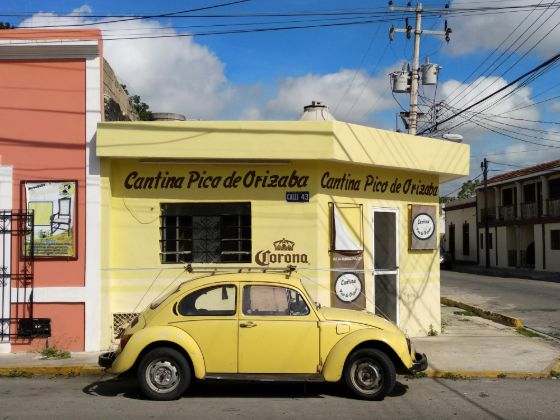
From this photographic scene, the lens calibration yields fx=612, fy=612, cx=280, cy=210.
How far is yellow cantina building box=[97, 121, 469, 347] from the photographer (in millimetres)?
10438

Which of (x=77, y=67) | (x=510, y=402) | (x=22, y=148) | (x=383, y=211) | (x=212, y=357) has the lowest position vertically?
(x=510, y=402)

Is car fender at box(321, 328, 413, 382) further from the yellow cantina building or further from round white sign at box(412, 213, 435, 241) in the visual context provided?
round white sign at box(412, 213, 435, 241)

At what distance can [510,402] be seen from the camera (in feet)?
24.0

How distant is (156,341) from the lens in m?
7.15

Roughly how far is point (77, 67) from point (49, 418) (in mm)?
6308

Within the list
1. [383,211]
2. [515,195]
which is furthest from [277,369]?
[515,195]

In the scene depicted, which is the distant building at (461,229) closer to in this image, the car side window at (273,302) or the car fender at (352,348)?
the car fender at (352,348)

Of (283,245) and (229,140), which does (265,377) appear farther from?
(229,140)

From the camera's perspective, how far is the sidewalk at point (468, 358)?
8.91 meters

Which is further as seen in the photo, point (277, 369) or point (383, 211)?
point (383, 211)

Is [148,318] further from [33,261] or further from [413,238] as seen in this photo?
[413,238]

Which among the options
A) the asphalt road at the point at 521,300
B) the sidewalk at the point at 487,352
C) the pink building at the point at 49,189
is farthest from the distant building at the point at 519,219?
the pink building at the point at 49,189

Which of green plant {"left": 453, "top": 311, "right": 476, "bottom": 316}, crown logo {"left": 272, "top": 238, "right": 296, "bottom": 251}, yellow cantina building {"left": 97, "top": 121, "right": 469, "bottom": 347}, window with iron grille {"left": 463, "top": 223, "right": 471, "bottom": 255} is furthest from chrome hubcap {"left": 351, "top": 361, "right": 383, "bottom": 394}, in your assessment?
window with iron grille {"left": 463, "top": 223, "right": 471, "bottom": 255}

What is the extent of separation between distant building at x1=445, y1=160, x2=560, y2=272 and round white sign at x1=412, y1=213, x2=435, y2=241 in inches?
1109
